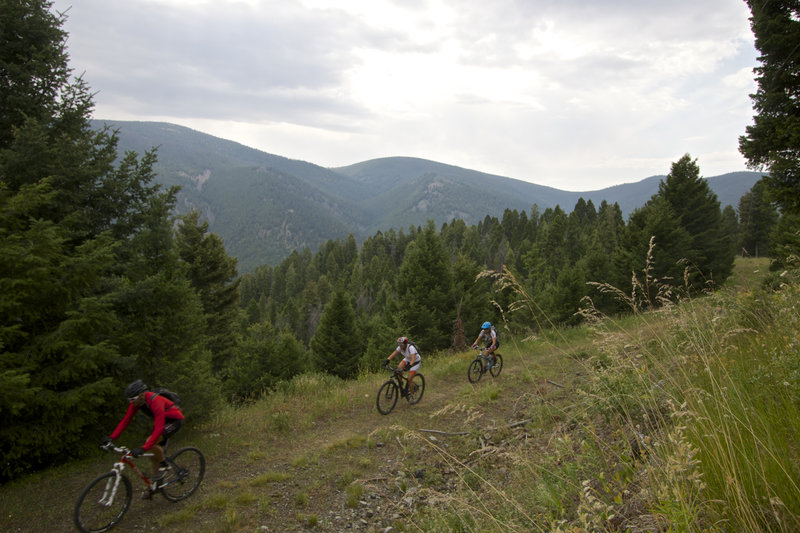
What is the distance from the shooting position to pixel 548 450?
5.23 metres

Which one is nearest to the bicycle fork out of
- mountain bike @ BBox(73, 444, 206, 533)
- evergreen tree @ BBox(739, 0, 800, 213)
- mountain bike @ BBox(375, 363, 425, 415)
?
mountain bike @ BBox(73, 444, 206, 533)

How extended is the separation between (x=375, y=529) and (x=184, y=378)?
18.9ft

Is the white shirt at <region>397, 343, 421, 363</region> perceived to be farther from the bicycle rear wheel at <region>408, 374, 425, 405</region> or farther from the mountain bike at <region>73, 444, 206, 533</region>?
the mountain bike at <region>73, 444, 206, 533</region>

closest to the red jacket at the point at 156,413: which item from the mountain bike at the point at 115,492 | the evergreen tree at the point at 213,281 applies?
the mountain bike at the point at 115,492

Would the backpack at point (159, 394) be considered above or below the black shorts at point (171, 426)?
above

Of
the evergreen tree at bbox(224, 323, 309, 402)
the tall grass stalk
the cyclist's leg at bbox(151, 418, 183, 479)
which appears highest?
the tall grass stalk

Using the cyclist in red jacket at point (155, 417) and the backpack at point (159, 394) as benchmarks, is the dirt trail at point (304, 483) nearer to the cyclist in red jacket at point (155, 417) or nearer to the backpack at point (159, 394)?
the cyclist in red jacket at point (155, 417)

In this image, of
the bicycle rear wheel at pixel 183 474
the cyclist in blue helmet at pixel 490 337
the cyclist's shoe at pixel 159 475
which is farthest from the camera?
the cyclist in blue helmet at pixel 490 337

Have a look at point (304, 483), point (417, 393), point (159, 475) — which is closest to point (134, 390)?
point (159, 475)

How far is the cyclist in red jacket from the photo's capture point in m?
6.14

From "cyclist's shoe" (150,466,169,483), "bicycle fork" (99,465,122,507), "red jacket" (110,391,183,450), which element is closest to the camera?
"bicycle fork" (99,465,122,507)

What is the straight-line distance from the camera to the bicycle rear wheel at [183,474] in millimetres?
6703

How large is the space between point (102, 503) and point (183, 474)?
3.89 feet

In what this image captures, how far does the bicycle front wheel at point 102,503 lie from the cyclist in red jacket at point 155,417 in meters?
0.47
